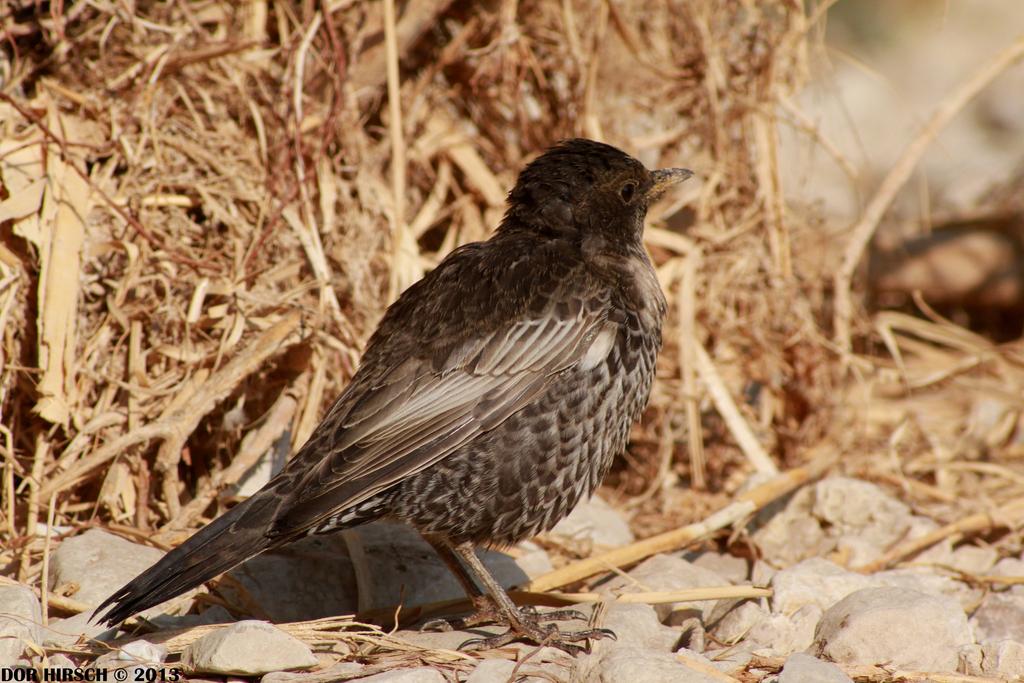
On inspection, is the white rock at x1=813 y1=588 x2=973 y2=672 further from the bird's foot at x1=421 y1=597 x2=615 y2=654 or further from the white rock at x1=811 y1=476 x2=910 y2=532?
the white rock at x1=811 y1=476 x2=910 y2=532

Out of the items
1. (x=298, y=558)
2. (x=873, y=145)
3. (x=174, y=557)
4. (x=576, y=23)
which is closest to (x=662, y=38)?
(x=576, y=23)

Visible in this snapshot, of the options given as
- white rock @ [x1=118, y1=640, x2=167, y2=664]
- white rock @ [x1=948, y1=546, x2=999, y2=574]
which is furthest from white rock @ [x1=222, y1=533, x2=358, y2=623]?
white rock @ [x1=948, y1=546, x2=999, y2=574]

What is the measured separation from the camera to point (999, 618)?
431cm

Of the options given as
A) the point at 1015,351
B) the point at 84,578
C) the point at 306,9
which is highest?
the point at 306,9

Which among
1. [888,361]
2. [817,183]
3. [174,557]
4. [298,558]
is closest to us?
[174,557]

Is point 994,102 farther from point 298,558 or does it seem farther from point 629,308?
point 298,558

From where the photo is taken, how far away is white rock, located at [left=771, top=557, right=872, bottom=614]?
4203mm

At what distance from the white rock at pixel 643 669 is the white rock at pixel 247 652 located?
0.92m

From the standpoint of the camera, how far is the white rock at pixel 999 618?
424 cm

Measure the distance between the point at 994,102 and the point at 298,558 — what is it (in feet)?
32.3

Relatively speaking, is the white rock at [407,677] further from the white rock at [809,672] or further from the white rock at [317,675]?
the white rock at [809,672]

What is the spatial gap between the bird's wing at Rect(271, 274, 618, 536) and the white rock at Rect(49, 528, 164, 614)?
0.73 m

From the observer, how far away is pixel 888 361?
6914mm

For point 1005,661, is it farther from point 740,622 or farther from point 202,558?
point 202,558
